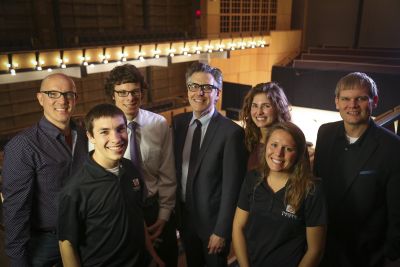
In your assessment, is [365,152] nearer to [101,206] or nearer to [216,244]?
[216,244]

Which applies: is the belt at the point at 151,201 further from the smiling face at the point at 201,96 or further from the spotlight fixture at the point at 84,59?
the spotlight fixture at the point at 84,59

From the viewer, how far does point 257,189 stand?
176 cm

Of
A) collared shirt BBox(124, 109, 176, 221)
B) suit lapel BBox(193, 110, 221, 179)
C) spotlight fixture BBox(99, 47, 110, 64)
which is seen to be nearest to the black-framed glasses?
collared shirt BBox(124, 109, 176, 221)

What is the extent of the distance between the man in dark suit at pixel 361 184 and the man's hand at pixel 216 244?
0.65m

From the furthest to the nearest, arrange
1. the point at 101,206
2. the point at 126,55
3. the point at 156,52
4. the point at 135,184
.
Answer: the point at 156,52, the point at 126,55, the point at 135,184, the point at 101,206

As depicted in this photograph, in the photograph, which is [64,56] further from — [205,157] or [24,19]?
[205,157]

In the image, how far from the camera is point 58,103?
2014 mm

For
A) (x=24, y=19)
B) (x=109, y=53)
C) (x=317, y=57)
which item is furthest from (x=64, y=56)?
(x=317, y=57)

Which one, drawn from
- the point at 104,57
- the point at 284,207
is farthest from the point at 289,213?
the point at 104,57

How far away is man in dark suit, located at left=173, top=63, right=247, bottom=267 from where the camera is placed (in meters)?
2.02

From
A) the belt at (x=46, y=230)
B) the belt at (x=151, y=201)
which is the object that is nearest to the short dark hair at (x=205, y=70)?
the belt at (x=151, y=201)

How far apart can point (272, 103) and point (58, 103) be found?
1.36 meters

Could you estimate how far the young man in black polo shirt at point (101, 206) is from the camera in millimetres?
1559

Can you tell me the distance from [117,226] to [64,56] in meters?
3.86
